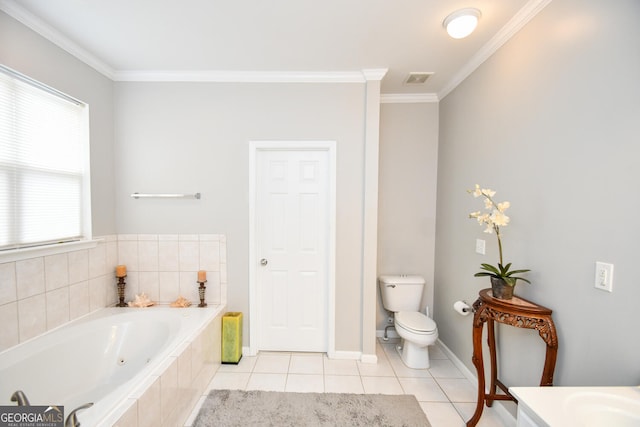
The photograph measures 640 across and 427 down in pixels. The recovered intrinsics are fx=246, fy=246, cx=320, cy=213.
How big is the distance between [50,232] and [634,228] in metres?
3.25

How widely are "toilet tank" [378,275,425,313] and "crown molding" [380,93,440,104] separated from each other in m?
1.83

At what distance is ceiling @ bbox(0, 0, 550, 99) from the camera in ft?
4.89

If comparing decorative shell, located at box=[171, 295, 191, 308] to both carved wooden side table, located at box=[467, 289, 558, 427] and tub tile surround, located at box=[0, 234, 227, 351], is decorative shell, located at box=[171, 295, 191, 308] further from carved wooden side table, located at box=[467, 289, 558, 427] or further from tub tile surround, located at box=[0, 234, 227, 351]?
carved wooden side table, located at box=[467, 289, 558, 427]

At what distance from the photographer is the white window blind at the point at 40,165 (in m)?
1.50

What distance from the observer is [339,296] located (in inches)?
89.7

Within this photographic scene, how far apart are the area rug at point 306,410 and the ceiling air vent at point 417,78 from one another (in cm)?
263

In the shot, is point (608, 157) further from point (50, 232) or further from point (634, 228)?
point (50, 232)

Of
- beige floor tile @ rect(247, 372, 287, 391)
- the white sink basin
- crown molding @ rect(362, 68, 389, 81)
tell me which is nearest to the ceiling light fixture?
crown molding @ rect(362, 68, 389, 81)

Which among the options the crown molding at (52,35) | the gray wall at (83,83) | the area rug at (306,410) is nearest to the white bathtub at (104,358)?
the area rug at (306,410)

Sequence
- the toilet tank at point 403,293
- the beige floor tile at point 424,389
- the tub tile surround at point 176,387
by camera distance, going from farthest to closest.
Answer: the toilet tank at point 403,293 → the beige floor tile at point 424,389 → the tub tile surround at point 176,387

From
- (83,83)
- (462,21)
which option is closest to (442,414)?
(462,21)

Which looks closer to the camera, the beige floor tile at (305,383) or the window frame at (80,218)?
the window frame at (80,218)

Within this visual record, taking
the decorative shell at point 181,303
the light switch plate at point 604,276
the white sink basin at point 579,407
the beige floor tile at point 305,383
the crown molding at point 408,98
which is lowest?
the beige floor tile at point 305,383

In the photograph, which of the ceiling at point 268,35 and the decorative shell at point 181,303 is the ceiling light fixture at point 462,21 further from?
the decorative shell at point 181,303
